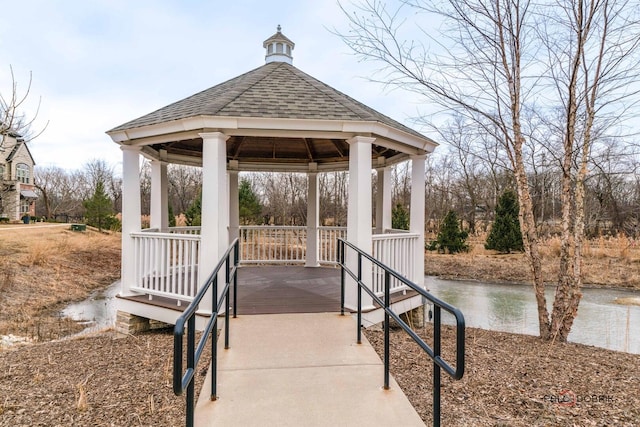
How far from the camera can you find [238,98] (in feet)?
16.4

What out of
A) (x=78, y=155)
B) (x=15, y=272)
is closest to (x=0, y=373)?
(x=15, y=272)

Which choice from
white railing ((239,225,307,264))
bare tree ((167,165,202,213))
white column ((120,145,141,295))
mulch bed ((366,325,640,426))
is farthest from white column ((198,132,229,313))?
bare tree ((167,165,202,213))

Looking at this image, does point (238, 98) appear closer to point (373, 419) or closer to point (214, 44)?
point (373, 419)

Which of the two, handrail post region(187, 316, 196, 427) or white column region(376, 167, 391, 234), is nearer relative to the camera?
handrail post region(187, 316, 196, 427)

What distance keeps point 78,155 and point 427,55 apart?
1911 inches

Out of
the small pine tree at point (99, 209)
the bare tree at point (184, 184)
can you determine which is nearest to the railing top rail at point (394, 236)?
the small pine tree at point (99, 209)

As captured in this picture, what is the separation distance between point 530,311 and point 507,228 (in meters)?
8.11

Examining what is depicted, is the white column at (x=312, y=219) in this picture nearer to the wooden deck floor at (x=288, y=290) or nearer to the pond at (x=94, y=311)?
the wooden deck floor at (x=288, y=290)

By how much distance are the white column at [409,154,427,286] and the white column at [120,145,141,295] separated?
4179 millimetres

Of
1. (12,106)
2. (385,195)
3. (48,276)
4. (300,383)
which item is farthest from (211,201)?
(48,276)

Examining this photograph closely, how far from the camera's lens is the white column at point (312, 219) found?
806 cm

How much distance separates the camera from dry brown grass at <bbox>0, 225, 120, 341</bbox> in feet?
24.5

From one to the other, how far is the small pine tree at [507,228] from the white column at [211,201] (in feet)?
47.6

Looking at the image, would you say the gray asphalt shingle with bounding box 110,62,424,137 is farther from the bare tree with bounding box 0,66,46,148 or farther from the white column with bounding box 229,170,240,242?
the white column with bounding box 229,170,240,242
